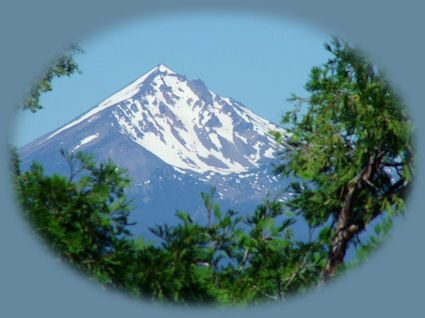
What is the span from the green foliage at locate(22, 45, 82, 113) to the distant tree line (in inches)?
262

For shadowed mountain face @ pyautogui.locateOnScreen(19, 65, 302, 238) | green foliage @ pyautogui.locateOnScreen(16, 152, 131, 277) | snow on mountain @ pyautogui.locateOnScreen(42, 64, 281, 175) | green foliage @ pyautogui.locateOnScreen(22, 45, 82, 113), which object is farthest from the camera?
snow on mountain @ pyautogui.locateOnScreen(42, 64, 281, 175)

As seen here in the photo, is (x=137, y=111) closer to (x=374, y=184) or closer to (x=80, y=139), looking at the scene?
(x=80, y=139)

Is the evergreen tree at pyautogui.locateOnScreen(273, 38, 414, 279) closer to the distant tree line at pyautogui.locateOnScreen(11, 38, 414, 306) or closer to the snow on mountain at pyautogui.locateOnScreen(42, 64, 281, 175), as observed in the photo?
the distant tree line at pyautogui.locateOnScreen(11, 38, 414, 306)

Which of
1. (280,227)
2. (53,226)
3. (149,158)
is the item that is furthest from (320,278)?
(149,158)

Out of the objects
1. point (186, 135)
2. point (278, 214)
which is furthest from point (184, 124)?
point (278, 214)

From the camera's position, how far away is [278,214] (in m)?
12.2

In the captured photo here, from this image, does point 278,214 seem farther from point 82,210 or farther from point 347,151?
point 82,210

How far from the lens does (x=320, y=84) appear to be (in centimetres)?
1284

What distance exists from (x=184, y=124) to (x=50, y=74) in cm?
599

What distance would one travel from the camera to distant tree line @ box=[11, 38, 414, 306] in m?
10.6

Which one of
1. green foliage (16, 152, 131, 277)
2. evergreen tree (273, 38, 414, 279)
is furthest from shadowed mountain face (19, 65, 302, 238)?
green foliage (16, 152, 131, 277)

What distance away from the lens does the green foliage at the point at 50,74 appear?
17.2 metres

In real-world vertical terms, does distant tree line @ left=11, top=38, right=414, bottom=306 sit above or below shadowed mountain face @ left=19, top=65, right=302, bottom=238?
Result: below

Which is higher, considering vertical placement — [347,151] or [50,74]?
[50,74]
